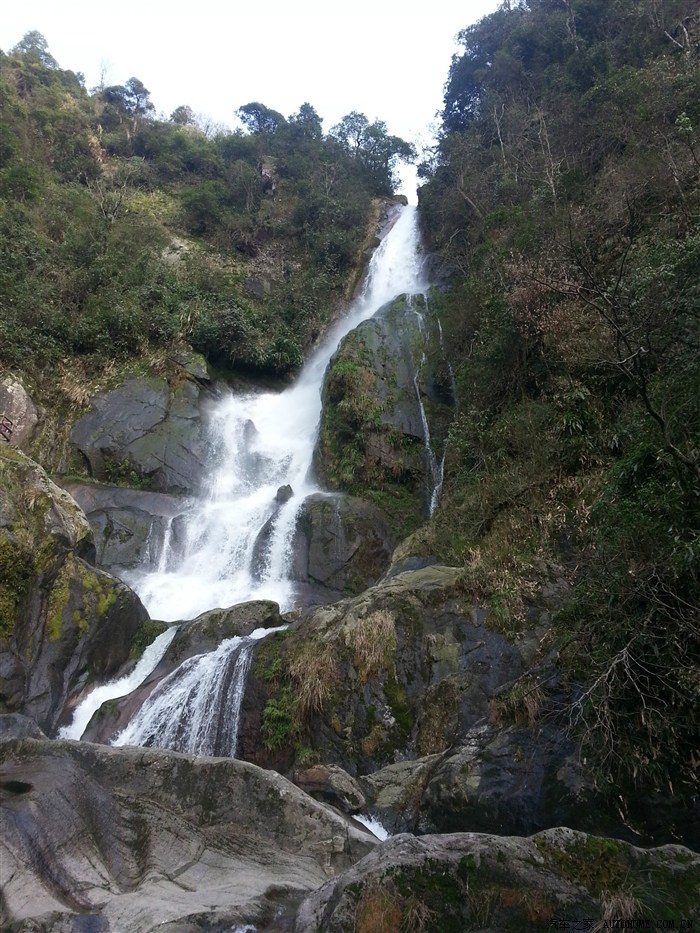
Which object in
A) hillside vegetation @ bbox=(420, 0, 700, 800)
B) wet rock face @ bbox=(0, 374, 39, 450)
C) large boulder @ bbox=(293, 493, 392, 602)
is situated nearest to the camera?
hillside vegetation @ bbox=(420, 0, 700, 800)

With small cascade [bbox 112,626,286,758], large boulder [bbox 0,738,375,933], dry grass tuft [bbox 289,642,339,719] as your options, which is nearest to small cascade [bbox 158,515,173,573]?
small cascade [bbox 112,626,286,758]

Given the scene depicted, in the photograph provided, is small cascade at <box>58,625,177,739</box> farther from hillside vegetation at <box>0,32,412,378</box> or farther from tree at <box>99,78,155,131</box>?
tree at <box>99,78,155,131</box>

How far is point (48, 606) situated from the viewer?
900 centimetres

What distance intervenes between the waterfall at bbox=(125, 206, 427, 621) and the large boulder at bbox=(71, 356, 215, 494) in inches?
28.1

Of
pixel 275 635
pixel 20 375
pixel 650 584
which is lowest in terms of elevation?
pixel 275 635

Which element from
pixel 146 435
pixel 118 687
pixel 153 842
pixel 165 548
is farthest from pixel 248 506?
pixel 153 842

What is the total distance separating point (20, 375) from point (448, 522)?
1322 cm

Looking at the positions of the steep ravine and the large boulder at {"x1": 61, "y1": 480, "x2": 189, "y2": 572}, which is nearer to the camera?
the steep ravine

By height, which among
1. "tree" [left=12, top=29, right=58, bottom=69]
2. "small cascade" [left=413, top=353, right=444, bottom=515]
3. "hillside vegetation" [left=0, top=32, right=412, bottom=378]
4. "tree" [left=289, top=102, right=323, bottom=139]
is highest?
"tree" [left=12, top=29, right=58, bottom=69]

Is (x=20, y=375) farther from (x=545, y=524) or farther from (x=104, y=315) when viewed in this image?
(x=545, y=524)

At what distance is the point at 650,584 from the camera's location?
14.2 ft

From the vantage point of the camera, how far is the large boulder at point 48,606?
8273 millimetres

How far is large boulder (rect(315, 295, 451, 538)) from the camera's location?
1400cm

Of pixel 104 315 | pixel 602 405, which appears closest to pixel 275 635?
pixel 602 405
